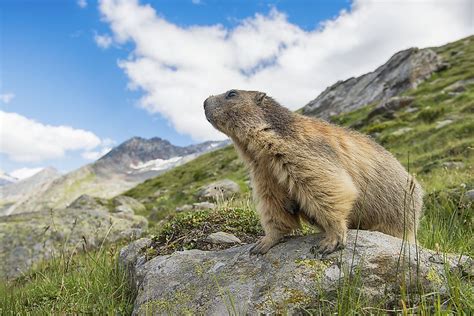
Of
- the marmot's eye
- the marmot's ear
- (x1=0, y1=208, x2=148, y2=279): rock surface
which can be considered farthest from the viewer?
(x1=0, y1=208, x2=148, y2=279): rock surface

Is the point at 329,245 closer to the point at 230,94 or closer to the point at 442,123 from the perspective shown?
the point at 230,94

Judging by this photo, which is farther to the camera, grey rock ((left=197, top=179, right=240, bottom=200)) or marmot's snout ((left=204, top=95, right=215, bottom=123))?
grey rock ((left=197, top=179, right=240, bottom=200))

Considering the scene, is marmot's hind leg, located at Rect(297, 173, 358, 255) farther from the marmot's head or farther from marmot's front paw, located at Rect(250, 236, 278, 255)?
the marmot's head

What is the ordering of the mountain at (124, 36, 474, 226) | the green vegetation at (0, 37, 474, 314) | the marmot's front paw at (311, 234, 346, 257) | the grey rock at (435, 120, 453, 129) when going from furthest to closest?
the grey rock at (435, 120, 453, 129) → the mountain at (124, 36, 474, 226) → the marmot's front paw at (311, 234, 346, 257) → the green vegetation at (0, 37, 474, 314)

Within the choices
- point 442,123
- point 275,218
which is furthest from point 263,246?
point 442,123

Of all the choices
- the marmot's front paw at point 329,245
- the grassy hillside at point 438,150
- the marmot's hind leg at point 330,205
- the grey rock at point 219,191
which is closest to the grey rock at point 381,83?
the grassy hillside at point 438,150

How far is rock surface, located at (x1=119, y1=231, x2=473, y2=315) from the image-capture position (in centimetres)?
439

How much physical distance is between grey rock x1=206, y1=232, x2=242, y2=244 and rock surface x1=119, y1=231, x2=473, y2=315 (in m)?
0.88

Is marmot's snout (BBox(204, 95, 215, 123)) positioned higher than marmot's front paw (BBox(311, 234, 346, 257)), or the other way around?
marmot's snout (BBox(204, 95, 215, 123))

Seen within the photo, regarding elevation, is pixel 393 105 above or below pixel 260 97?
above

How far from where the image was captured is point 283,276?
470cm

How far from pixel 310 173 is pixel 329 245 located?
90cm

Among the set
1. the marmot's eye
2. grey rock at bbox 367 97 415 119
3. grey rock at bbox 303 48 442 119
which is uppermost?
grey rock at bbox 303 48 442 119

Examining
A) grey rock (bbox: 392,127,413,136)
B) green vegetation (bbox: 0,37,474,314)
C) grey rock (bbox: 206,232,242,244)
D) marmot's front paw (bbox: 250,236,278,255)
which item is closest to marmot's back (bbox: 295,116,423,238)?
green vegetation (bbox: 0,37,474,314)
